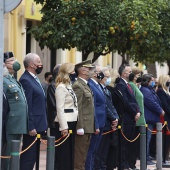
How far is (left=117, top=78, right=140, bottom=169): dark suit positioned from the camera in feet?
59.3

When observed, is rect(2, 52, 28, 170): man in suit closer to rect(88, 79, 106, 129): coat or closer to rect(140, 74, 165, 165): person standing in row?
rect(88, 79, 106, 129): coat

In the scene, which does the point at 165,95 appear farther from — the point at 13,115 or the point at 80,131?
the point at 13,115

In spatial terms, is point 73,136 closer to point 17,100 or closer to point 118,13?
point 17,100

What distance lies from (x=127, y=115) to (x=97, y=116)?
212 cm

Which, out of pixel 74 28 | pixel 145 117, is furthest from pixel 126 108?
pixel 74 28

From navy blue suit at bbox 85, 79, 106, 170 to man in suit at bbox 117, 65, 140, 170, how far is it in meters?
1.67

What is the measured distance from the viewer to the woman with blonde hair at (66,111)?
49.2 ft

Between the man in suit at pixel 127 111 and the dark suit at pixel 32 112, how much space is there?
4.09 metres

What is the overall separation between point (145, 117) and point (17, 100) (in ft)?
25.3

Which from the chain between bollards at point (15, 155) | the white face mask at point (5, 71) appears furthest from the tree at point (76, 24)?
the chain between bollards at point (15, 155)

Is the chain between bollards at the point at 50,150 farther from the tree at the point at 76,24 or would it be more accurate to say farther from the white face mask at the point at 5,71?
the tree at the point at 76,24

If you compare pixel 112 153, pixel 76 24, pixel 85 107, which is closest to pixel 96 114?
pixel 85 107

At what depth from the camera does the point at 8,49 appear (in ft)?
86.0

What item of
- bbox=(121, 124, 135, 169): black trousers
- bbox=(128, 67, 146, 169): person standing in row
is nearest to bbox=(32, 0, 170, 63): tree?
bbox=(128, 67, 146, 169): person standing in row
